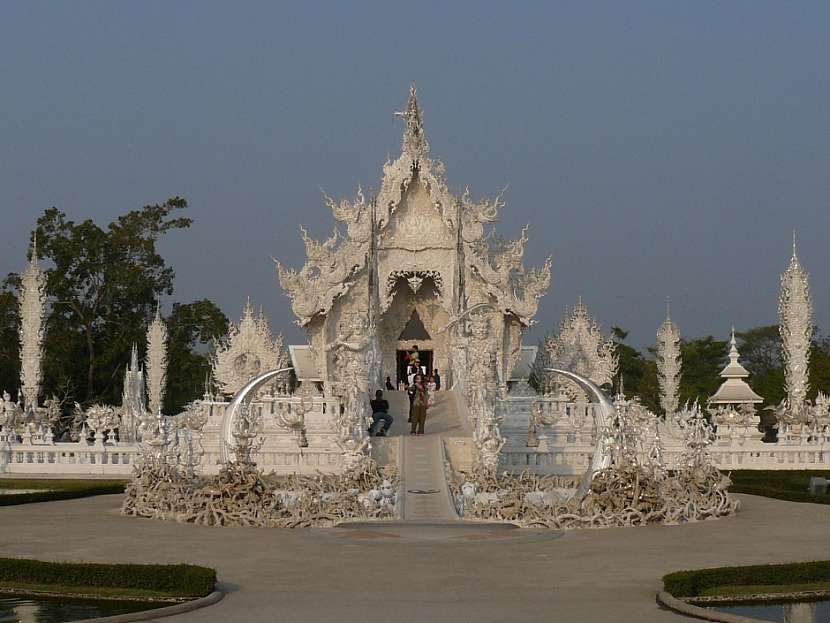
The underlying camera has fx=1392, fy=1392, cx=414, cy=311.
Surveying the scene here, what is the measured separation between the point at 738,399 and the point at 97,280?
29.0 meters

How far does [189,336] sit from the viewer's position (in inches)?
2264

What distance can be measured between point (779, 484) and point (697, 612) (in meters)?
14.9

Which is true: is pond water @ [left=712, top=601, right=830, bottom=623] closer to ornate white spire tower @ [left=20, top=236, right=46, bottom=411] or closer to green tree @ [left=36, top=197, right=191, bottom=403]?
ornate white spire tower @ [left=20, top=236, right=46, bottom=411]

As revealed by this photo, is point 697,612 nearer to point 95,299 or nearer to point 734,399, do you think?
point 734,399

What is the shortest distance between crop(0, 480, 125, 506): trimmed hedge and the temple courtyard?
2.03 m

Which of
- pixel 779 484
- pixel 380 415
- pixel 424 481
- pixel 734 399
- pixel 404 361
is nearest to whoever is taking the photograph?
pixel 424 481

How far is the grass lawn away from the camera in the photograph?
76.4ft

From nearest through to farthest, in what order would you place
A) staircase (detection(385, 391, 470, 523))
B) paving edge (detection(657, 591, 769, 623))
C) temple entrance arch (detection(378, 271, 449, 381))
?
1. paving edge (detection(657, 591, 769, 623))
2. staircase (detection(385, 391, 470, 523))
3. temple entrance arch (detection(378, 271, 449, 381))

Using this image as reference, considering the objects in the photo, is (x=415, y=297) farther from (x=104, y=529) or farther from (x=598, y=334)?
(x=104, y=529)

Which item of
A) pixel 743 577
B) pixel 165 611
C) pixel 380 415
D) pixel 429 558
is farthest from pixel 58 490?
pixel 743 577

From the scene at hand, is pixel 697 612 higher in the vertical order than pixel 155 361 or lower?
lower

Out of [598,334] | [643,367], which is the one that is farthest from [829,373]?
[643,367]

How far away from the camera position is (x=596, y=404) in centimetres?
2975

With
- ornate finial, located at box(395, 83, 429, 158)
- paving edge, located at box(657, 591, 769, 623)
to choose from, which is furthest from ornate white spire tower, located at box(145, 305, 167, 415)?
paving edge, located at box(657, 591, 769, 623)
